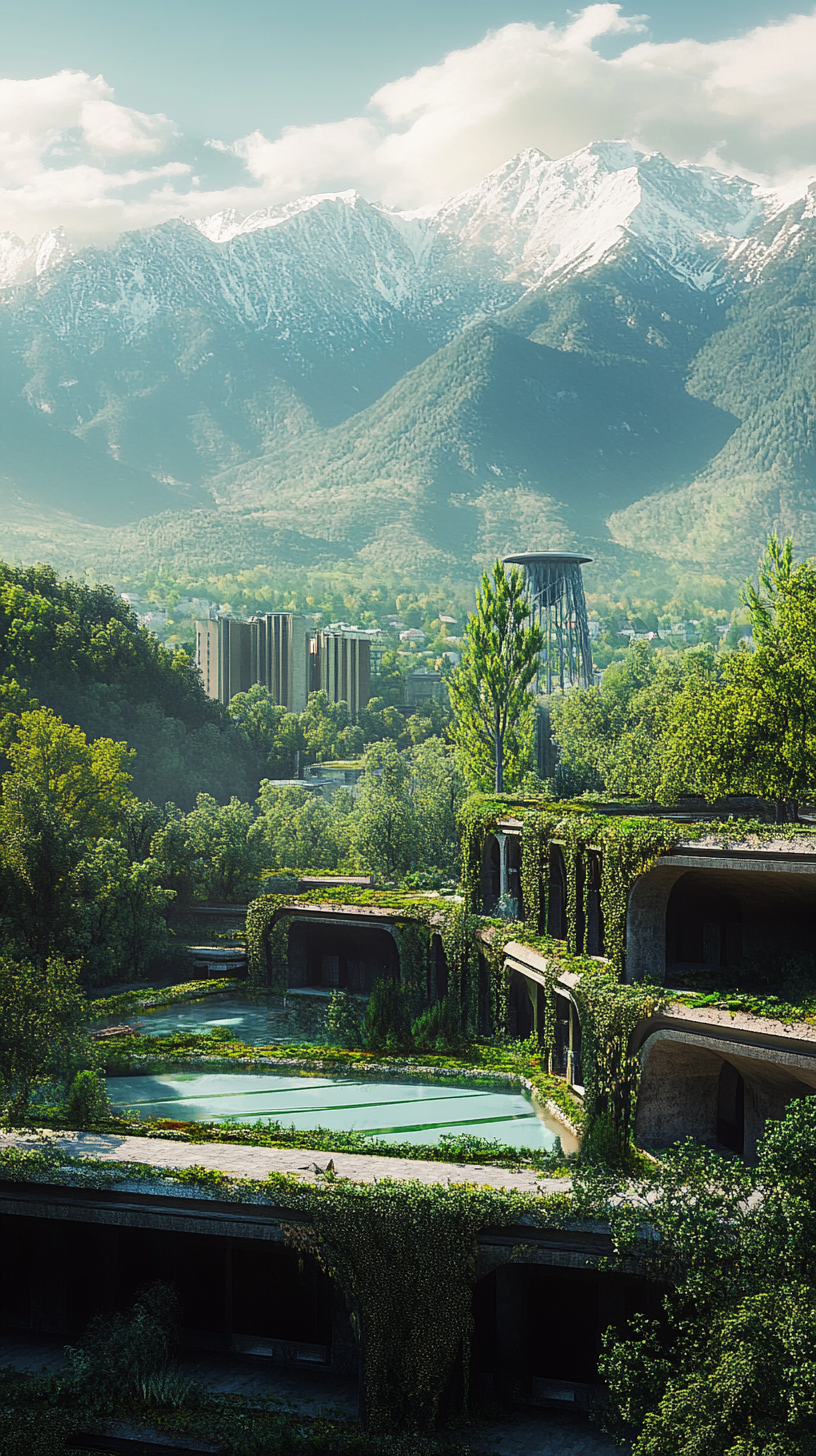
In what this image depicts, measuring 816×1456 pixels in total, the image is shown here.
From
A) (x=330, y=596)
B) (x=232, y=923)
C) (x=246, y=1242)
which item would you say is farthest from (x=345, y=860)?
(x=330, y=596)

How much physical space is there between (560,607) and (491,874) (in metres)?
57.3

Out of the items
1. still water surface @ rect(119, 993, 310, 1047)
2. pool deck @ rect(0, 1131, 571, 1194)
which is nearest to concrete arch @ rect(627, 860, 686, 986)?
pool deck @ rect(0, 1131, 571, 1194)

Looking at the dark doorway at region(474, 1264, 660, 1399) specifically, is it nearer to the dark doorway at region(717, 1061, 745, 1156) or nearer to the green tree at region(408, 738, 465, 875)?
the dark doorway at region(717, 1061, 745, 1156)

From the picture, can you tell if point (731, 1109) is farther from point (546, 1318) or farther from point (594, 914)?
point (546, 1318)

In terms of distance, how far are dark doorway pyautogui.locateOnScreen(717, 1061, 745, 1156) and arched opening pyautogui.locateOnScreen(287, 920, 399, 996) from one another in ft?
52.8

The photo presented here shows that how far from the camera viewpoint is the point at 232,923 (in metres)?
45.2

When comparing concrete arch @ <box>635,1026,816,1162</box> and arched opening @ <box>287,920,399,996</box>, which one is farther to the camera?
arched opening @ <box>287,920,399,996</box>

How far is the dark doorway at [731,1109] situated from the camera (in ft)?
71.1

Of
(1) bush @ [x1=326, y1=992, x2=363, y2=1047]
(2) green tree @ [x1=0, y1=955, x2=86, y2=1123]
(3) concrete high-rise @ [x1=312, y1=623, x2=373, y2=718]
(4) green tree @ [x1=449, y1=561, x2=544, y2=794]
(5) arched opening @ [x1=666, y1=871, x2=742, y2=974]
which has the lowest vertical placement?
(1) bush @ [x1=326, y1=992, x2=363, y2=1047]

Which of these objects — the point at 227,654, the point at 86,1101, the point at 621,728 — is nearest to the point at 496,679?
the point at 621,728

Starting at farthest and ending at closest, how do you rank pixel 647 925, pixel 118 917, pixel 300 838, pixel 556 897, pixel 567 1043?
Result: pixel 300 838, pixel 118 917, pixel 556 897, pixel 567 1043, pixel 647 925

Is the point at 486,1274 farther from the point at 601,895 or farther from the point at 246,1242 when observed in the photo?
the point at 601,895

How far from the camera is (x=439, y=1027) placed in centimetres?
2984

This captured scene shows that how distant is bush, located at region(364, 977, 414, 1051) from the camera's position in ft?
95.7
